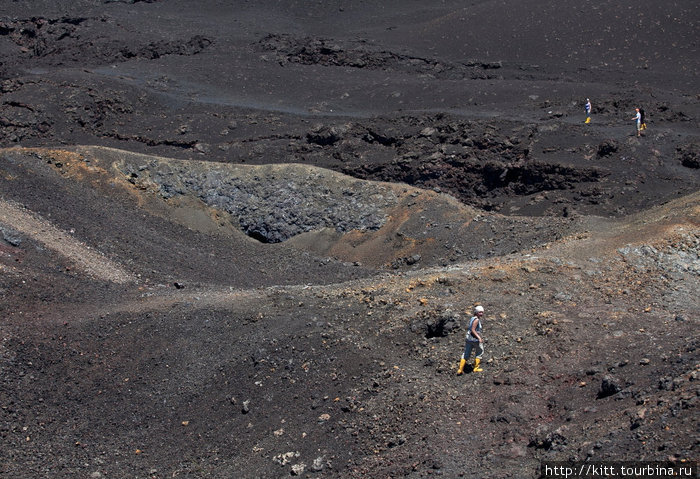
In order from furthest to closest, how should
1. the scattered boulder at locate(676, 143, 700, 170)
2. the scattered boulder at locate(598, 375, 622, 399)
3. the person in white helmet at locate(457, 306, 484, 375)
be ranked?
the scattered boulder at locate(676, 143, 700, 170) < the person in white helmet at locate(457, 306, 484, 375) < the scattered boulder at locate(598, 375, 622, 399)

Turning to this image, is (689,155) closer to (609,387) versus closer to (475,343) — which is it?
(475,343)

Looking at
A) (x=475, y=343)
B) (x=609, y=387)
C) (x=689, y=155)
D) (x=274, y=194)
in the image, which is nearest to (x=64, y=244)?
(x=274, y=194)

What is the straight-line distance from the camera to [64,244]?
1861 centimetres

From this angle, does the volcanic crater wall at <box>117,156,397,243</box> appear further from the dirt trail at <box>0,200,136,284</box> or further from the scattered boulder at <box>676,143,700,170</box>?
the scattered boulder at <box>676,143,700,170</box>

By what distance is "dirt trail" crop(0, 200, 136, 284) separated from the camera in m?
17.8

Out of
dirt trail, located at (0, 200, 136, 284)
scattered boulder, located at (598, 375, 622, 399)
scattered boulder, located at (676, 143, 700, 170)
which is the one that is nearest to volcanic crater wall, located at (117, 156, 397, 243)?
dirt trail, located at (0, 200, 136, 284)

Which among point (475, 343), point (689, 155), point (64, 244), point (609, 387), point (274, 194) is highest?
point (689, 155)

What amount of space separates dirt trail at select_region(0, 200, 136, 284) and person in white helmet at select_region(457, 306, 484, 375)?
8827 mm

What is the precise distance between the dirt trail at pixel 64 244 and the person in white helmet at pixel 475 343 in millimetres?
8827

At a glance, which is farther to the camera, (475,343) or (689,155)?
(689,155)

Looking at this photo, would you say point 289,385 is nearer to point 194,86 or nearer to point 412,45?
point 194,86

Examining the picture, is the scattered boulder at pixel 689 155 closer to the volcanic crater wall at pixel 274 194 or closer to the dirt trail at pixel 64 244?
the volcanic crater wall at pixel 274 194

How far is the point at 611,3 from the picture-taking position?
131ft

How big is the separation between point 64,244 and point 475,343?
11.2 m
